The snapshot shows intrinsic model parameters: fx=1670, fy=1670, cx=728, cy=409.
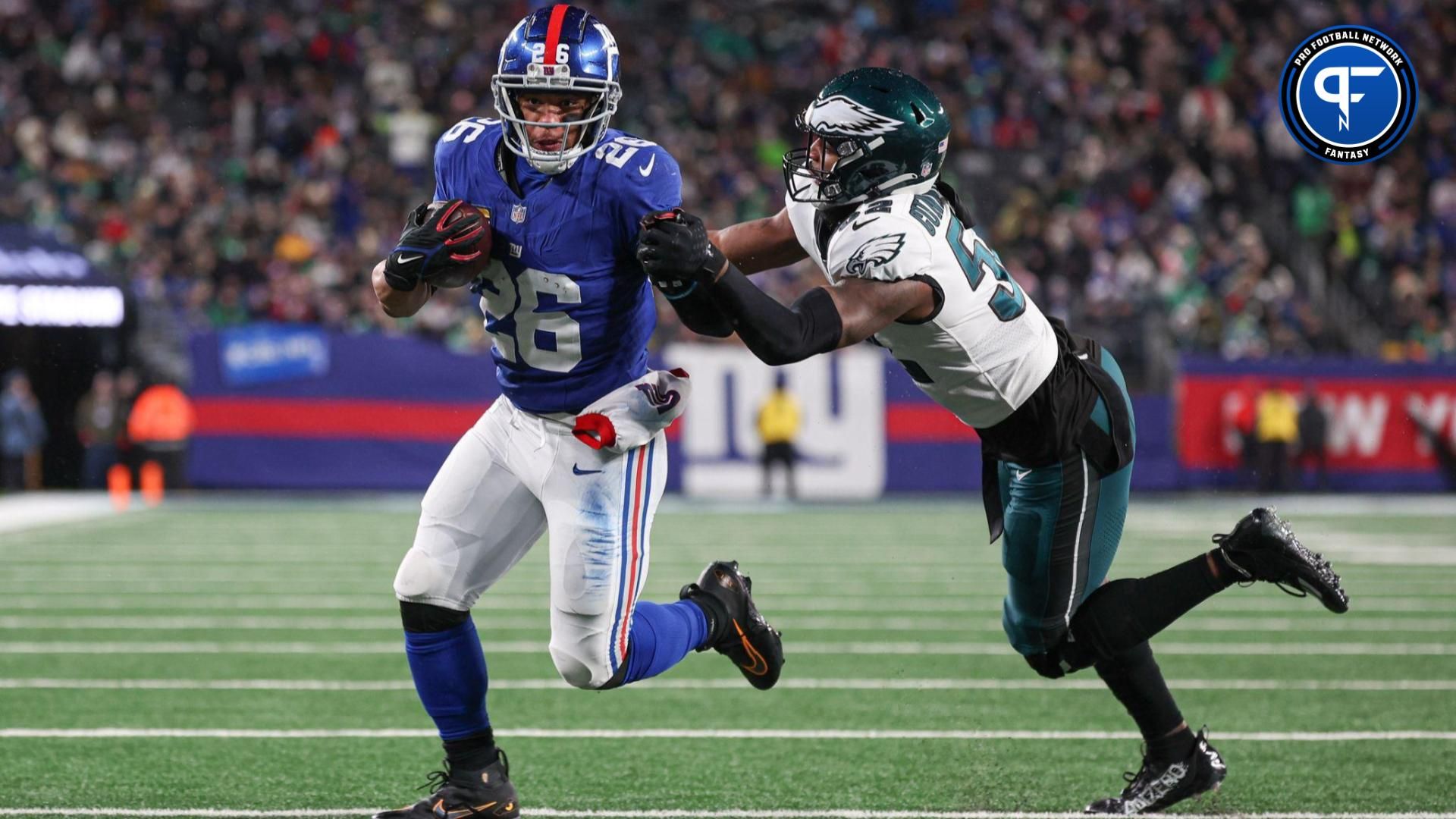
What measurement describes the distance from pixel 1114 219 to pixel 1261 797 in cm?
1333

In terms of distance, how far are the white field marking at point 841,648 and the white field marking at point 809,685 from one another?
2.09 feet

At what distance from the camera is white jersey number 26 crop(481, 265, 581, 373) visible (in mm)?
3586

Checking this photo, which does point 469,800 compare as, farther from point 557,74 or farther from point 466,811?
point 557,74

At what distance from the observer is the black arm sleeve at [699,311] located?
3.15m

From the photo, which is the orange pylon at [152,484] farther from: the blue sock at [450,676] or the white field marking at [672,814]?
the blue sock at [450,676]

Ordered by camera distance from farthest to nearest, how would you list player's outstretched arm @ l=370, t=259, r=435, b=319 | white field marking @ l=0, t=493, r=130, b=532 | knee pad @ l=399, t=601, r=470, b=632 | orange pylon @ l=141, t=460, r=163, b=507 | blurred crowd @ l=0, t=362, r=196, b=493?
1. blurred crowd @ l=0, t=362, r=196, b=493
2. orange pylon @ l=141, t=460, r=163, b=507
3. white field marking @ l=0, t=493, r=130, b=532
4. knee pad @ l=399, t=601, r=470, b=632
5. player's outstretched arm @ l=370, t=259, r=435, b=319

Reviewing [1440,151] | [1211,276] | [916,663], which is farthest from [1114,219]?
[916,663]

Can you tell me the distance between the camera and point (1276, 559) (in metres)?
3.85

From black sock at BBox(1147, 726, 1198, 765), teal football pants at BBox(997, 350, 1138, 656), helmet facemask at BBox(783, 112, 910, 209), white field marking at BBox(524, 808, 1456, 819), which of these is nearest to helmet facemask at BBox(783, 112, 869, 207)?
helmet facemask at BBox(783, 112, 910, 209)

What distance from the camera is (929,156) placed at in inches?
142

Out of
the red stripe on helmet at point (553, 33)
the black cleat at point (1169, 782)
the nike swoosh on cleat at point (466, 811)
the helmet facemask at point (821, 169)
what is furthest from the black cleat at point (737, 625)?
the red stripe on helmet at point (553, 33)

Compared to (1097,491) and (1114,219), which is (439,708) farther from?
(1114,219)

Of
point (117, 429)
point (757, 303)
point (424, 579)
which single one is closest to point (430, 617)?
point (424, 579)

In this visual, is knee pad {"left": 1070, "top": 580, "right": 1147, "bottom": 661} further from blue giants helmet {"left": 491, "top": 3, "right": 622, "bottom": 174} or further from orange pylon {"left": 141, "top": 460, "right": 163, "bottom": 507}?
orange pylon {"left": 141, "top": 460, "right": 163, "bottom": 507}
